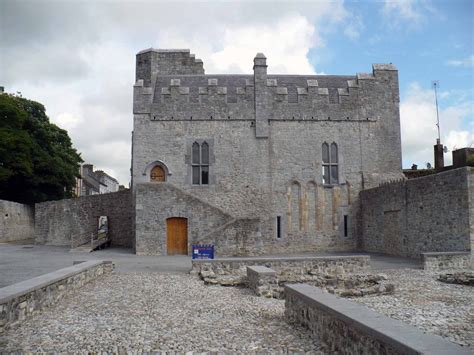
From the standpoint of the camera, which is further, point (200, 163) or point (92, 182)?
point (92, 182)

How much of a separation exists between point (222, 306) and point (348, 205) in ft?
56.6

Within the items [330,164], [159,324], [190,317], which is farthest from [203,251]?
[330,164]

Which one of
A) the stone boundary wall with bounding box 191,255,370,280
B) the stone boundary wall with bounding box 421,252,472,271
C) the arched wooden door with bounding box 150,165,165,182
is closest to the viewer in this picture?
the stone boundary wall with bounding box 191,255,370,280

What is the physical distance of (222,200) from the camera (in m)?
25.2

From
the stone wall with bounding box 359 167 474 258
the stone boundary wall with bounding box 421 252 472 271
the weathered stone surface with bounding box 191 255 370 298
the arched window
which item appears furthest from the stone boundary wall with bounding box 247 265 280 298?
the arched window

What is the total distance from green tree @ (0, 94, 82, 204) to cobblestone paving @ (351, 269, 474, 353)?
Result: 27.7 meters

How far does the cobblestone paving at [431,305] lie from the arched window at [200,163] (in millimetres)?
13676

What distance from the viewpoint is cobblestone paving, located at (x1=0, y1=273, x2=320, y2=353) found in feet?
21.0

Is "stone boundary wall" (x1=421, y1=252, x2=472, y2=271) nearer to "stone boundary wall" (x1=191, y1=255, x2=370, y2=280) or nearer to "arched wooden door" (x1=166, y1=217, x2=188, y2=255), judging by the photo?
"stone boundary wall" (x1=191, y1=255, x2=370, y2=280)

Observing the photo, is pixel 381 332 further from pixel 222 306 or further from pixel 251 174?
pixel 251 174

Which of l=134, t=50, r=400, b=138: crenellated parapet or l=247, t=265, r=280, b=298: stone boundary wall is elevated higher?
l=134, t=50, r=400, b=138: crenellated parapet

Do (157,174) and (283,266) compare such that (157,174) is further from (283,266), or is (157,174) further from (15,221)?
(283,266)

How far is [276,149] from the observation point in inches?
1008

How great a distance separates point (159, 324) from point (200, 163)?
1792 centimetres
